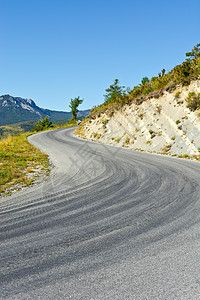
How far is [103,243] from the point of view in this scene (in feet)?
11.2

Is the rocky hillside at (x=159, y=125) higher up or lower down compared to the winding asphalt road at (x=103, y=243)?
higher up

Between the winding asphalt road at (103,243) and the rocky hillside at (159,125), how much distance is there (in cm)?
776

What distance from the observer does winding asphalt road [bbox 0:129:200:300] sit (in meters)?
2.50

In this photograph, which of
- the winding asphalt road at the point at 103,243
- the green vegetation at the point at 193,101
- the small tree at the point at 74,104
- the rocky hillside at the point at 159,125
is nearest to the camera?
the winding asphalt road at the point at 103,243

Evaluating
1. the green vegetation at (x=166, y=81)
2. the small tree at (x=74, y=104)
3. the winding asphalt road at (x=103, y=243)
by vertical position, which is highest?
the small tree at (x=74, y=104)

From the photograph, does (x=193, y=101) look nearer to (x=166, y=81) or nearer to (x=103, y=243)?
(x=166, y=81)

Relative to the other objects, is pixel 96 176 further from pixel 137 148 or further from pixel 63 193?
pixel 137 148

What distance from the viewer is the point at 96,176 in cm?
816

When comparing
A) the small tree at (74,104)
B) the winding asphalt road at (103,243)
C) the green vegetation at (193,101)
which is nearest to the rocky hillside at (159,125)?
the green vegetation at (193,101)

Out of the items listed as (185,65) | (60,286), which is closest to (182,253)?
(60,286)

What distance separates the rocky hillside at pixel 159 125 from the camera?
13438 mm

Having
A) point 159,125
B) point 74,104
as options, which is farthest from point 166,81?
point 74,104

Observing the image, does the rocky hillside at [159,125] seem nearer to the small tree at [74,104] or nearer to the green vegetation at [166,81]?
the green vegetation at [166,81]

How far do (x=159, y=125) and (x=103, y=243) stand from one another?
14.9 meters
